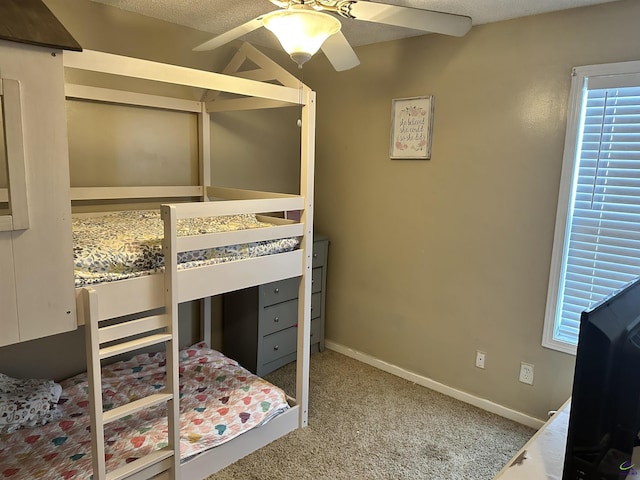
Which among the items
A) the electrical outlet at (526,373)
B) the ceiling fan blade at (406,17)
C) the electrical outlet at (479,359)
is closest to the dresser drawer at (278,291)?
the electrical outlet at (479,359)

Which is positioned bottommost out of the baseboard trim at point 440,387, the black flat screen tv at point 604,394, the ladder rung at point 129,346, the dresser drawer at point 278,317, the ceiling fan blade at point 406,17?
Answer: the baseboard trim at point 440,387

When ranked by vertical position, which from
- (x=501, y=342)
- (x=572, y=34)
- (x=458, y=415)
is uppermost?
(x=572, y=34)

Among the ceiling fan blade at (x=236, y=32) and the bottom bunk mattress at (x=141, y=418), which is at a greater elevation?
the ceiling fan blade at (x=236, y=32)

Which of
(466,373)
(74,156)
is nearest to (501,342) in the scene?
(466,373)

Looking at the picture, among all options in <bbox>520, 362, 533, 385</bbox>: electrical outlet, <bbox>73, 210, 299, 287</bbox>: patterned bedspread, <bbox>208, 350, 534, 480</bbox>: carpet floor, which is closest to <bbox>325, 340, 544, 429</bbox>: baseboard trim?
<bbox>208, 350, 534, 480</bbox>: carpet floor

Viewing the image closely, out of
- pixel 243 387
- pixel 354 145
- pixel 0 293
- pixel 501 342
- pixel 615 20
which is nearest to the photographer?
pixel 0 293

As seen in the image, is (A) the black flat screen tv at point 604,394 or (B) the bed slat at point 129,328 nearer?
(A) the black flat screen tv at point 604,394

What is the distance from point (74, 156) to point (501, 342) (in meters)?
2.68

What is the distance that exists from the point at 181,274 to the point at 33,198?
0.63m

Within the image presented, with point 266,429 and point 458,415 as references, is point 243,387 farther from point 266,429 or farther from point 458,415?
point 458,415

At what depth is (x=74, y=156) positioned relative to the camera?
251 centimetres

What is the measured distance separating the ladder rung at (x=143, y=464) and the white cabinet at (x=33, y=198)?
2.23 ft

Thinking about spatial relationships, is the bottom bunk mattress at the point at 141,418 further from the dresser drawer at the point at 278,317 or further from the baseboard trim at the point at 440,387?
the baseboard trim at the point at 440,387

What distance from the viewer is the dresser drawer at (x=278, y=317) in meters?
3.02
